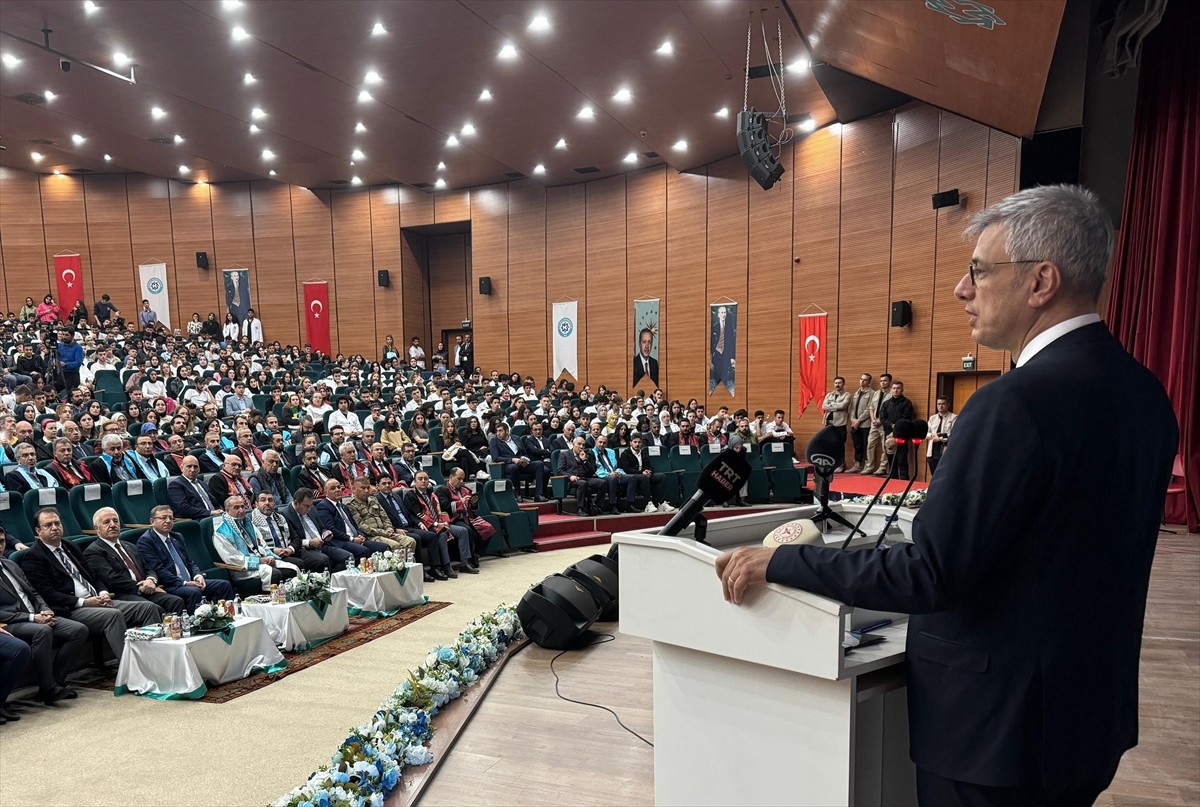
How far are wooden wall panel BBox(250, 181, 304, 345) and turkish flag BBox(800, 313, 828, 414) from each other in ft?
39.3

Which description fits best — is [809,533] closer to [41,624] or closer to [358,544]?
[41,624]

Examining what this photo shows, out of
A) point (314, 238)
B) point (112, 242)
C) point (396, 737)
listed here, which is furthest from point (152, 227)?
point (396, 737)

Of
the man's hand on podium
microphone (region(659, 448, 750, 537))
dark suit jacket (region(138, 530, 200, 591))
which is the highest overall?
microphone (region(659, 448, 750, 537))

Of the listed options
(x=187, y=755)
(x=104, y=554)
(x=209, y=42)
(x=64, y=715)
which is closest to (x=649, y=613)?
(x=187, y=755)

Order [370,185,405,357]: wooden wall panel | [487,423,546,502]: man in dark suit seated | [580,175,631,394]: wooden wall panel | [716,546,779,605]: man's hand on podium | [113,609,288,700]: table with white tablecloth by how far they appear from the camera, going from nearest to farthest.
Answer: [716,546,779,605]: man's hand on podium, [113,609,288,700]: table with white tablecloth, [487,423,546,502]: man in dark suit seated, [580,175,631,394]: wooden wall panel, [370,185,405,357]: wooden wall panel

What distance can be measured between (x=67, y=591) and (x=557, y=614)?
9.25ft

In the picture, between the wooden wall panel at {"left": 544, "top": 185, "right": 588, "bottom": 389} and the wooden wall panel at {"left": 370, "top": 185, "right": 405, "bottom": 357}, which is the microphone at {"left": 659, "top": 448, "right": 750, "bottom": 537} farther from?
the wooden wall panel at {"left": 370, "top": 185, "right": 405, "bottom": 357}

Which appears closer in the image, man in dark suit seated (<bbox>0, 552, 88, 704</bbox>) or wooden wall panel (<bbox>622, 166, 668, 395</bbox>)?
man in dark suit seated (<bbox>0, 552, 88, 704</bbox>)

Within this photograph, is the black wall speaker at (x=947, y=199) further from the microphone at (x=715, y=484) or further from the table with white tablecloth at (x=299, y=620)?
the microphone at (x=715, y=484)

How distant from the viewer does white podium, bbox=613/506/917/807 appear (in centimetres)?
120

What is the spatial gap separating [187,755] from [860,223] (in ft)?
34.9

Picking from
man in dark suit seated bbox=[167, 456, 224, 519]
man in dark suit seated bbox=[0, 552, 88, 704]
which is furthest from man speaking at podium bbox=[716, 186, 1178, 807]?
man in dark suit seated bbox=[167, 456, 224, 519]

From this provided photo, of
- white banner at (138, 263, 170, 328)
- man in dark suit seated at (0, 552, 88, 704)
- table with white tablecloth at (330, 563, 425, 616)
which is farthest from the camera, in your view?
white banner at (138, 263, 170, 328)

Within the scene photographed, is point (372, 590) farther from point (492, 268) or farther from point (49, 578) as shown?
point (492, 268)
